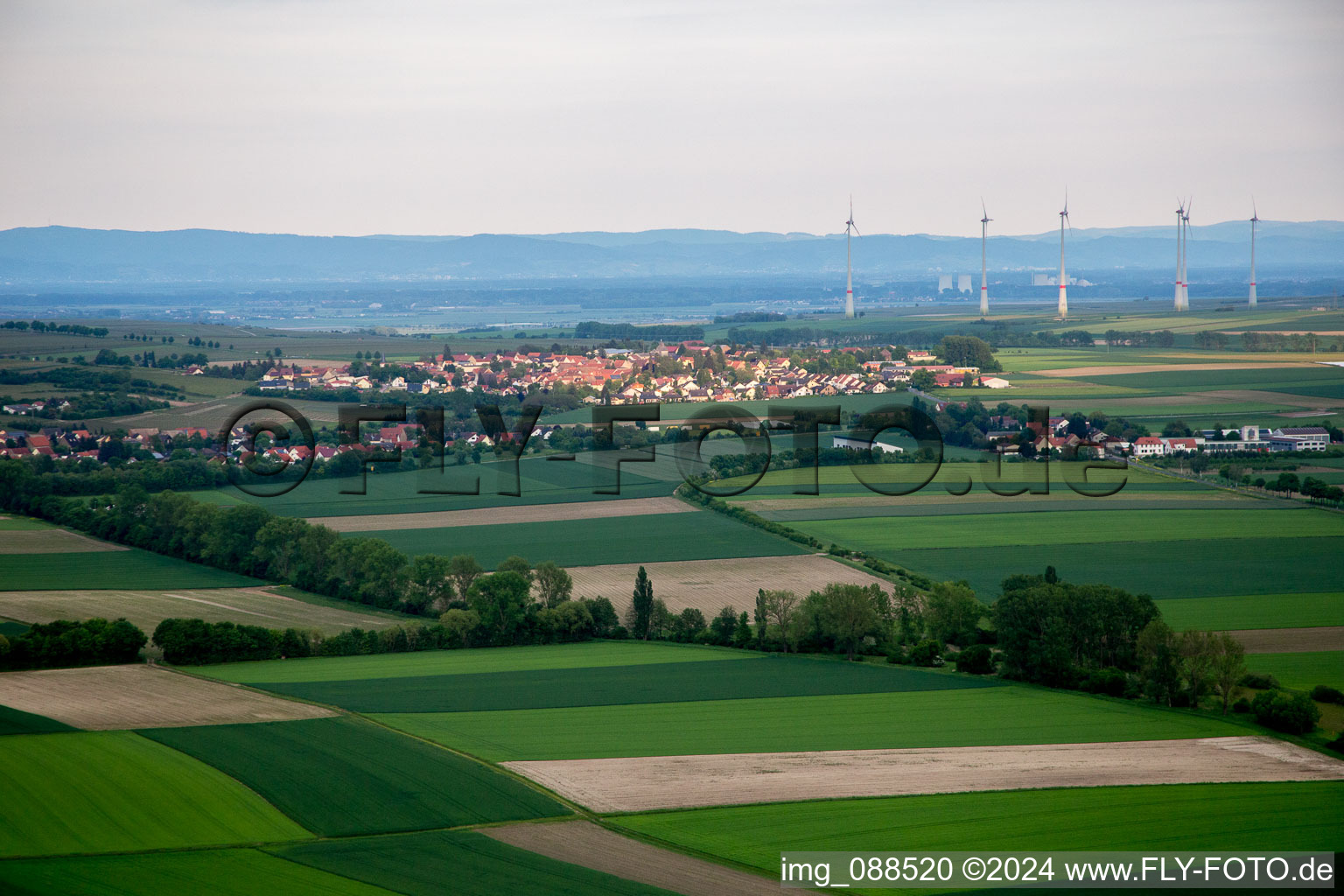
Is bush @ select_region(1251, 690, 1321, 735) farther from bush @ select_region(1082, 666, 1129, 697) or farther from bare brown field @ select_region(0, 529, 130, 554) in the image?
bare brown field @ select_region(0, 529, 130, 554)

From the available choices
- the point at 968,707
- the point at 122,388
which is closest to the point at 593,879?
the point at 968,707

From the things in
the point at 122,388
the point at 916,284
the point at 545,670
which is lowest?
the point at 545,670

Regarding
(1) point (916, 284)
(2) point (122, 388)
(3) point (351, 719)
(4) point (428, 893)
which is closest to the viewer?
(4) point (428, 893)

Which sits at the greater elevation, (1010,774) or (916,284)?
(916,284)

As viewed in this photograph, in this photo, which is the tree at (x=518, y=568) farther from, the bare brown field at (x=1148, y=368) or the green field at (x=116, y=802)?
the bare brown field at (x=1148, y=368)

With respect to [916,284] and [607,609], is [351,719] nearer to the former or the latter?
[607,609]

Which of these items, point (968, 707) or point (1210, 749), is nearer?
point (1210, 749)
